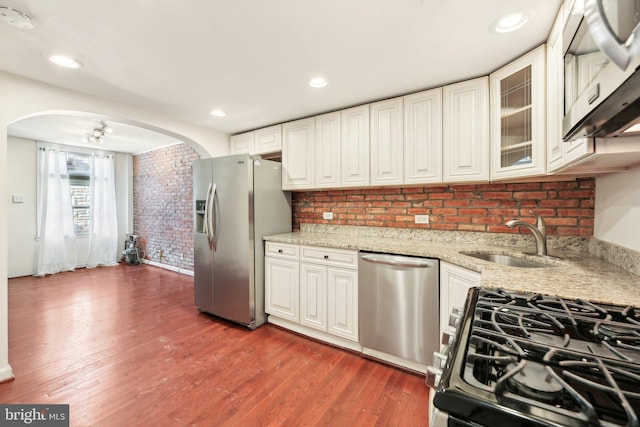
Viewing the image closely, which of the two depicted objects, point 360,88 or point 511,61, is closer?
point 511,61

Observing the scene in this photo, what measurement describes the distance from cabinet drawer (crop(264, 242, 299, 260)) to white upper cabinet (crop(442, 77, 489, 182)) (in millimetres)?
1542

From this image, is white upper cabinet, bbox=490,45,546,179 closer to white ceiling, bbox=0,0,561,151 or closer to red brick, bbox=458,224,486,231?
white ceiling, bbox=0,0,561,151

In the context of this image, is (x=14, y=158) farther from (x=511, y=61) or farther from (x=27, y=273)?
(x=511, y=61)

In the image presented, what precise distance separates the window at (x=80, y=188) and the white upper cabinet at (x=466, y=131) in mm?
6642

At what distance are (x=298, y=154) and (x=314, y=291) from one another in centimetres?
154

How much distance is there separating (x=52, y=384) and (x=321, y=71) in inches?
118

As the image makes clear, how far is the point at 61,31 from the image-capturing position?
1.55 metres

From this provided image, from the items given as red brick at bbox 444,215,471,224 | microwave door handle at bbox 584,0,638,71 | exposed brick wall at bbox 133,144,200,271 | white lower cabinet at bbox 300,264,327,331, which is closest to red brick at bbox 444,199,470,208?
red brick at bbox 444,215,471,224

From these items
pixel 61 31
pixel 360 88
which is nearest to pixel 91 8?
pixel 61 31

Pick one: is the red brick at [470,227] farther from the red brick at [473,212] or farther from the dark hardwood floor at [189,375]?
the dark hardwood floor at [189,375]

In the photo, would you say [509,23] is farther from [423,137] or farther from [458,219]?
[458,219]

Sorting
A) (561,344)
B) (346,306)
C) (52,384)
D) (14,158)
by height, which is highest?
(14,158)

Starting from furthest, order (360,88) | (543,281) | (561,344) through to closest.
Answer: (360,88), (543,281), (561,344)

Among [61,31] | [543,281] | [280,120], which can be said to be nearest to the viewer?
[543,281]
